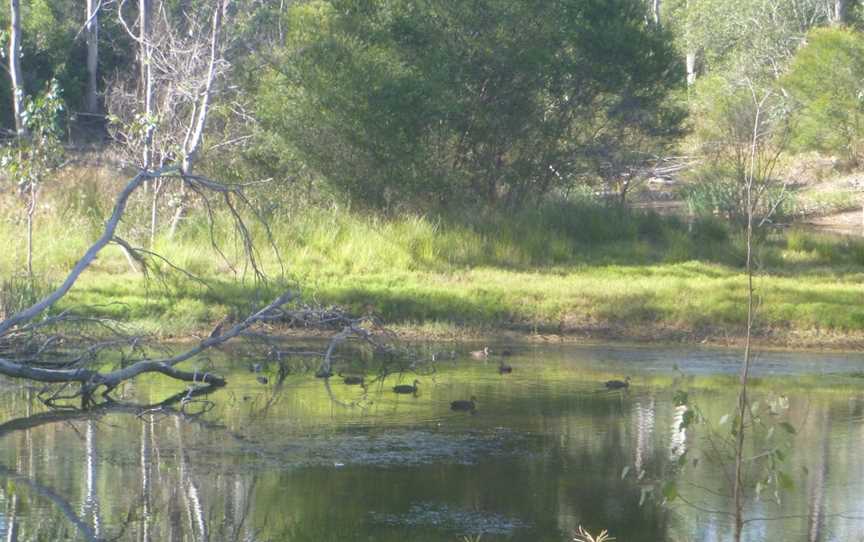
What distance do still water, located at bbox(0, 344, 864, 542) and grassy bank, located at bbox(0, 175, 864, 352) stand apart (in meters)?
2.58

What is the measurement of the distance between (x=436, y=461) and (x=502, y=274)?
9.18 m

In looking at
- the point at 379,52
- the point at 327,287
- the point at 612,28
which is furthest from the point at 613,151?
the point at 327,287

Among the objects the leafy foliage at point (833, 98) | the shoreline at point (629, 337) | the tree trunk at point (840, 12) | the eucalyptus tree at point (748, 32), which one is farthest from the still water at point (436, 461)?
the tree trunk at point (840, 12)

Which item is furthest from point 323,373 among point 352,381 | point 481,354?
point 481,354

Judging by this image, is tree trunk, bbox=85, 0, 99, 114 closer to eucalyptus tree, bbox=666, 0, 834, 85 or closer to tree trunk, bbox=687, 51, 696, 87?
eucalyptus tree, bbox=666, 0, 834, 85

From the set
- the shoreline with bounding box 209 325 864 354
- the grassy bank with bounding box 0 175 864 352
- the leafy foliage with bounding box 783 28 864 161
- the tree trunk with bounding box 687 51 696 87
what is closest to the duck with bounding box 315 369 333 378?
the grassy bank with bounding box 0 175 864 352

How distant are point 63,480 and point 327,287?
853 centimetres

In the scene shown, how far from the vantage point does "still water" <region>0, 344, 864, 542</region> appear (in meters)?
8.62

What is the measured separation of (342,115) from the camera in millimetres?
21547

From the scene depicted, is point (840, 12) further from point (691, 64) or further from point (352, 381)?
point (352, 381)

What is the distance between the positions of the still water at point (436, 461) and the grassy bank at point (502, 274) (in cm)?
258

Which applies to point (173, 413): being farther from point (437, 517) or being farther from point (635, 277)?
point (635, 277)

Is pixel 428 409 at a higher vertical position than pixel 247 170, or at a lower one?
lower

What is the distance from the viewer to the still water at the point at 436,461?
8.62 m
